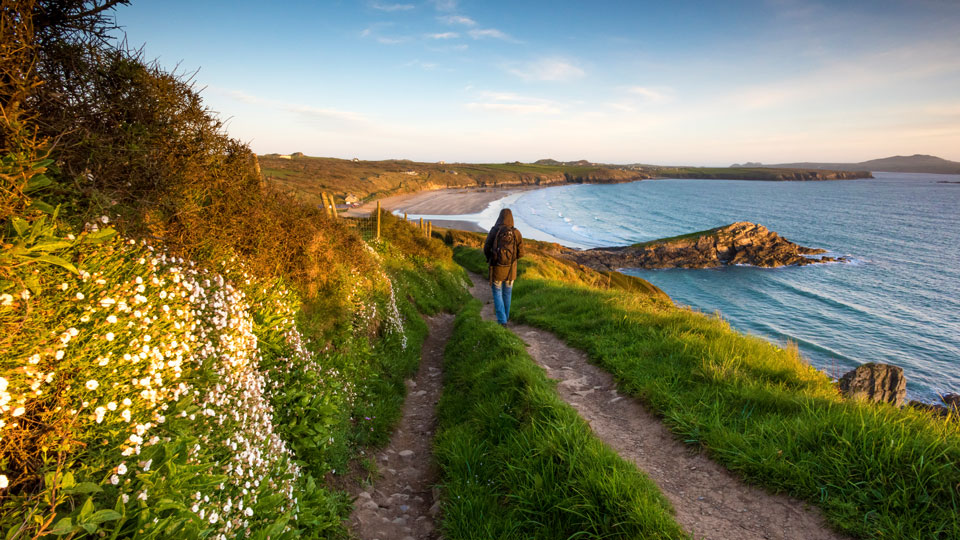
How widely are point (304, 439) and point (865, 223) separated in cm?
10099

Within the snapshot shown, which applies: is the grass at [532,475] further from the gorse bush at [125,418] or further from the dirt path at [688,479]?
the gorse bush at [125,418]

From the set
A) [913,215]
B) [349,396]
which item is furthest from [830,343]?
[913,215]

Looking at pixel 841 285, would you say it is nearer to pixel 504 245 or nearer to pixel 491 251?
pixel 504 245

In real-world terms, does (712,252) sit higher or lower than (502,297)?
lower

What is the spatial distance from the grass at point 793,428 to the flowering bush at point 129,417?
4.91 m

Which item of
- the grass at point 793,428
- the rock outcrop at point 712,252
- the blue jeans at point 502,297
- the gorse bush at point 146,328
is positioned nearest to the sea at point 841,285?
the rock outcrop at point 712,252

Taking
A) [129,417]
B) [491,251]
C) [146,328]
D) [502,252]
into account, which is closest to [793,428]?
[129,417]

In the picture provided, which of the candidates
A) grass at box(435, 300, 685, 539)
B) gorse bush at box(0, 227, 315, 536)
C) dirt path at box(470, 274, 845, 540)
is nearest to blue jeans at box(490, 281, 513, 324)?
dirt path at box(470, 274, 845, 540)

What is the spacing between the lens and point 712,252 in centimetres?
4962

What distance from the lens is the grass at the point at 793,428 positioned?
12.5 ft

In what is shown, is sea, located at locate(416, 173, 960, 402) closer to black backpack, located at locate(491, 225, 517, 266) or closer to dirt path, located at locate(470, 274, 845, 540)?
black backpack, located at locate(491, 225, 517, 266)

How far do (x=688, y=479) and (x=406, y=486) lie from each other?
355 cm

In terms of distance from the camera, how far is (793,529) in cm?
386

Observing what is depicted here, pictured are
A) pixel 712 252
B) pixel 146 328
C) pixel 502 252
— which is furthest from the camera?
pixel 712 252
